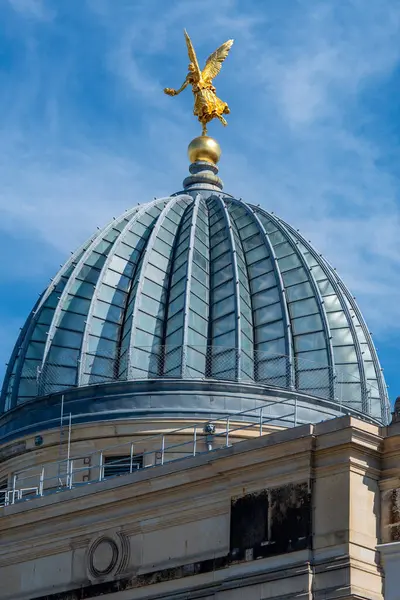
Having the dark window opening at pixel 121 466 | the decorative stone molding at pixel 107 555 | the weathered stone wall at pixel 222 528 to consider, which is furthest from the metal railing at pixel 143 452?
the decorative stone molding at pixel 107 555

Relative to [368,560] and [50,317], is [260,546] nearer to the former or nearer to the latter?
[368,560]

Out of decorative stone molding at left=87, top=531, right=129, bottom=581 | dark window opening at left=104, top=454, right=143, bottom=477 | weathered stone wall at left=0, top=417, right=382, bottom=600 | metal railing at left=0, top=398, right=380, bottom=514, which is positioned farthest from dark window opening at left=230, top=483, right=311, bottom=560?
dark window opening at left=104, top=454, right=143, bottom=477

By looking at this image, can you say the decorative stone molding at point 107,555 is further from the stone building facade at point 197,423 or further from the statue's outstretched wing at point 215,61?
the statue's outstretched wing at point 215,61

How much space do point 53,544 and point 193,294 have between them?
46.6 ft

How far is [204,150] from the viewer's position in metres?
62.2

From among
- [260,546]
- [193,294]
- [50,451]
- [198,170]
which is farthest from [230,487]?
[198,170]

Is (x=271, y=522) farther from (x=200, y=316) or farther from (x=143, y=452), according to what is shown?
(x=200, y=316)

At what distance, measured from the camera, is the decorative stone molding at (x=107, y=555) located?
39334 mm

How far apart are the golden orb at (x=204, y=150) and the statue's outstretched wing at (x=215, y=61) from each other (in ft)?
7.30

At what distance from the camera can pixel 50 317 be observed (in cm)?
5428

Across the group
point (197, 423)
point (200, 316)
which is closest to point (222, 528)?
point (197, 423)

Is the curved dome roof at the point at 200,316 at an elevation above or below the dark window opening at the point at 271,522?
above

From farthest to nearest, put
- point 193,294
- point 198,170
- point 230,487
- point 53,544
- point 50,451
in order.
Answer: point 198,170, point 193,294, point 50,451, point 53,544, point 230,487

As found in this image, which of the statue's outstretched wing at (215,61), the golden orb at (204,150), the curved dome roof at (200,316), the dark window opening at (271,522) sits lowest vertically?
the dark window opening at (271,522)
